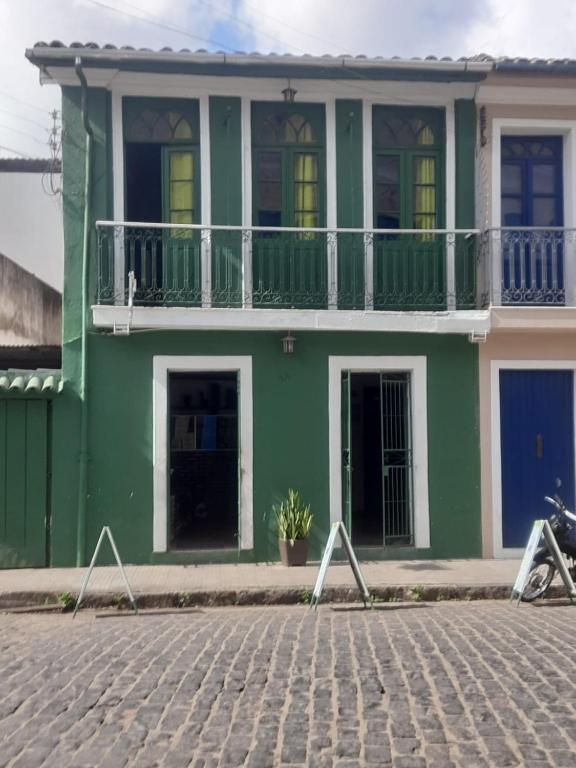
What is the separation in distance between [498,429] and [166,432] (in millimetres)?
4286

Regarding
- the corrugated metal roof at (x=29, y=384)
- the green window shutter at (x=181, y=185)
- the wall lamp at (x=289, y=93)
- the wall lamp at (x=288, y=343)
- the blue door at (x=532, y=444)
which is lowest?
the blue door at (x=532, y=444)

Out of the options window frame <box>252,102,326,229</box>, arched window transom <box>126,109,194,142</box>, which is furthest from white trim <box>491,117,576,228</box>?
arched window transom <box>126,109,194,142</box>

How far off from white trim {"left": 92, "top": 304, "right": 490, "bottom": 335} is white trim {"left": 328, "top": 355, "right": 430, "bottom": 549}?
475 mm

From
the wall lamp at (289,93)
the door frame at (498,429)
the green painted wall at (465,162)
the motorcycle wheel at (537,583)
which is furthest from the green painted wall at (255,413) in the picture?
the motorcycle wheel at (537,583)

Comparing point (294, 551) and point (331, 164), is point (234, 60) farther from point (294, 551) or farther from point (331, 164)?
point (294, 551)

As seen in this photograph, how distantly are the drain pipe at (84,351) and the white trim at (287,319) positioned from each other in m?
0.46

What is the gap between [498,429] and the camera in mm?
10680

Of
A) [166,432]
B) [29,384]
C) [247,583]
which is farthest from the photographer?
[166,432]

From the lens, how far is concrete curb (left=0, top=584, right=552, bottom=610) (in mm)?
8547

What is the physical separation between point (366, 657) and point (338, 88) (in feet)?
24.2

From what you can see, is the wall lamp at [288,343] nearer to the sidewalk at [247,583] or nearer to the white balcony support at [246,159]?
the white balcony support at [246,159]

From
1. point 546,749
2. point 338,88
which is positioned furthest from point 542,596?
point 338,88

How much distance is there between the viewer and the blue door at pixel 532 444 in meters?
10.7

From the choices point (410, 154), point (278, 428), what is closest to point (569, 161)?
point (410, 154)
